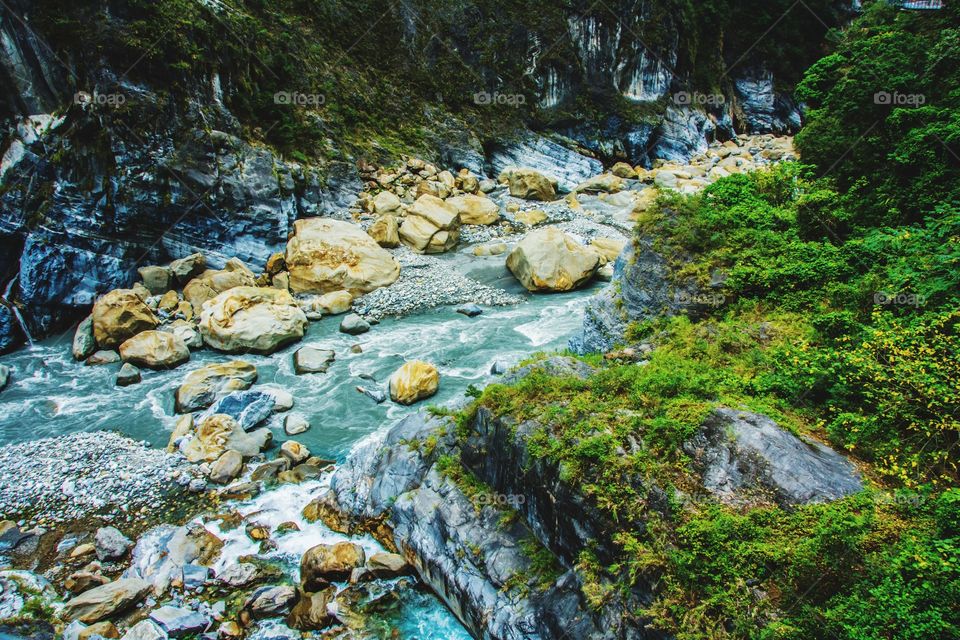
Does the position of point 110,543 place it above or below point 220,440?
below

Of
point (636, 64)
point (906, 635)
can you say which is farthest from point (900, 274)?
point (636, 64)

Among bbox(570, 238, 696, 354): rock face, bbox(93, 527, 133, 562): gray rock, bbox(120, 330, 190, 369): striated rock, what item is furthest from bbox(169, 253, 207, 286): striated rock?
bbox(570, 238, 696, 354): rock face

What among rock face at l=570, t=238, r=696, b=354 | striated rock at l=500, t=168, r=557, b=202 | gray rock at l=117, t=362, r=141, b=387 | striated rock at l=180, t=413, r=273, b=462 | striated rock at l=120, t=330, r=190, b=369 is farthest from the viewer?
striated rock at l=500, t=168, r=557, b=202

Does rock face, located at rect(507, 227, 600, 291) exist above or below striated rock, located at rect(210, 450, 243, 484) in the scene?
above

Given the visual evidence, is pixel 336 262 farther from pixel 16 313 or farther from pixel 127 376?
pixel 16 313

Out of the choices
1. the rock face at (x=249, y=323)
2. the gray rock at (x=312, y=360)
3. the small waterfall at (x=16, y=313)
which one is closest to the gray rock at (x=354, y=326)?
the rock face at (x=249, y=323)

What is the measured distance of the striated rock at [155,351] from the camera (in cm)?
1483

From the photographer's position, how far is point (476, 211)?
2562 cm

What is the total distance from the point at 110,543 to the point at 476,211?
19.9 m

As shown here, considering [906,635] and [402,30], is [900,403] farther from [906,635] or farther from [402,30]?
[402,30]

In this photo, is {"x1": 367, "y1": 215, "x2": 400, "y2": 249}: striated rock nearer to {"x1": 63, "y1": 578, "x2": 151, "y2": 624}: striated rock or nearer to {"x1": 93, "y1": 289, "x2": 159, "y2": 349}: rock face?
{"x1": 93, "y1": 289, "x2": 159, "y2": 349}: rock face

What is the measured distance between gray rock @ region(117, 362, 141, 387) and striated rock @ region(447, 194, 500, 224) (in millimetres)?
15087

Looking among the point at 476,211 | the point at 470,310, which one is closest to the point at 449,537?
the point at 470,310

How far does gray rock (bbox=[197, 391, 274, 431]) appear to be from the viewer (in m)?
12.1
